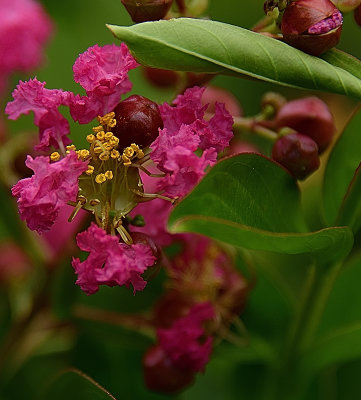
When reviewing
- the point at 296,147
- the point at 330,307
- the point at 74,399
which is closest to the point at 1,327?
the point at 74,399

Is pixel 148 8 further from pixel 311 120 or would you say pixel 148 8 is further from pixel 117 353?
pixel 117 353

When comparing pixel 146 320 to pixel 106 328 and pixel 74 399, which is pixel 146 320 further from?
pixel 74 399

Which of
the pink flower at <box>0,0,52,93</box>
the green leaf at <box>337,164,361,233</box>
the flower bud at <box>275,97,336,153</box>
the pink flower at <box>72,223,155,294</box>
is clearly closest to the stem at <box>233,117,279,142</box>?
the flower bud at <box>275,97,336,153</box>

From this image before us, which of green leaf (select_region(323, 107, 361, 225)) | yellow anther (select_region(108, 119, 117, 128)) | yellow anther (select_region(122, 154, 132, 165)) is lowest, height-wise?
green leaf (select_region(323, 107, 361, 225))

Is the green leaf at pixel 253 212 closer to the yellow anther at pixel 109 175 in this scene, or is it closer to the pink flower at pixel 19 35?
the yellow anther at pixel 109 175

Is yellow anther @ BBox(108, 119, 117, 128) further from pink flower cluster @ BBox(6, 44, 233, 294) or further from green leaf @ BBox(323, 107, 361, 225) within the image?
green leaf @ BBox(323, 107, 361, 225)

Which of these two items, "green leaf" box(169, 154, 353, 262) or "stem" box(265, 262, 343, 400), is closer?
"green leaf" box(169, 154, 353, 262)

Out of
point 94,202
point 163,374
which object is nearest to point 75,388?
point 163,374
